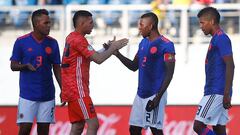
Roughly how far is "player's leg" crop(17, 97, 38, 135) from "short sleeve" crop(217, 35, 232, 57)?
86.9 inches

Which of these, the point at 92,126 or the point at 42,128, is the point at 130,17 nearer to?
the point at 42,128

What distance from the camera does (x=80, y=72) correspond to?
795 cm

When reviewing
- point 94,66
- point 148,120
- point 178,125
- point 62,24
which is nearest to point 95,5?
point 62,24

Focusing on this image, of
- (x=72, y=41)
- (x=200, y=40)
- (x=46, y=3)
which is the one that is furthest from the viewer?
(x=46, y=3)

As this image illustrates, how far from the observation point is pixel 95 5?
1349 cm

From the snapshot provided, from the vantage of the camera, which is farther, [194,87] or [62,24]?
[62,24]

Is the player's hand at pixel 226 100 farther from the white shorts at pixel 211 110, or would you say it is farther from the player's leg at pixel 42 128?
the player's leg at pixel 42 128

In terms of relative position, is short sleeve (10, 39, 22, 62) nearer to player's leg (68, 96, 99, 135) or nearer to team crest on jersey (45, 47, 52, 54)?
team crest on jersey (45, 47, 52, 54)

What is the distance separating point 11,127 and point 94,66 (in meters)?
1.99

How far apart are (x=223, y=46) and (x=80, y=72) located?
149cm

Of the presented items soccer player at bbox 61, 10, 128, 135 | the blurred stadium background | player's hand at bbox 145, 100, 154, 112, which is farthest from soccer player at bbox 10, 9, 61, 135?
the blurred stadium background

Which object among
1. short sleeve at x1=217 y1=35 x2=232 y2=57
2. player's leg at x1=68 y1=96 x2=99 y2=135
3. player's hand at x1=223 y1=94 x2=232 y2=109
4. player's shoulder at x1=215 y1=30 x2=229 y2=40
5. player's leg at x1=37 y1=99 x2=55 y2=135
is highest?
player's shoulder at x1=215 y1=30 x2=229 y2=40

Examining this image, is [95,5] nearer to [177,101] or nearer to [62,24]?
[62,24]

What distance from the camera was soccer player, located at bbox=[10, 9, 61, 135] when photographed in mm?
8523
